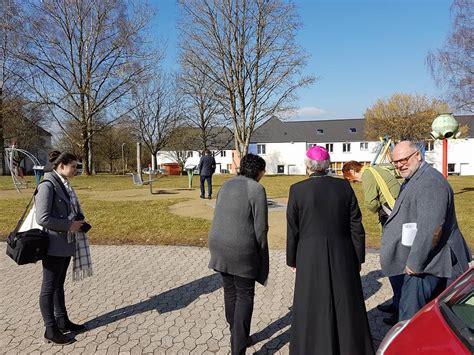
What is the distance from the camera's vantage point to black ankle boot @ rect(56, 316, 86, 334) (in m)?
3.87

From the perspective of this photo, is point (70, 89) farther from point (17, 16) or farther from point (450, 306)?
point (450, 306)

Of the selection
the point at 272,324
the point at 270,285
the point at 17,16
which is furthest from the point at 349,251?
the point at 17,16

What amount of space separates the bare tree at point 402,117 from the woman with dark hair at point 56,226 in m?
48.7

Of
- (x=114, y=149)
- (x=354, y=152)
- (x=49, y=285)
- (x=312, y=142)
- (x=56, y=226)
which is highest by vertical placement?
(x=312, y=142)

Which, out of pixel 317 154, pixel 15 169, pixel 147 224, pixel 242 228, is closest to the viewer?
pixel 317 154

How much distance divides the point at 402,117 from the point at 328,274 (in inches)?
2020

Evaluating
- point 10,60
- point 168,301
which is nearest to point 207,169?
point 168,301

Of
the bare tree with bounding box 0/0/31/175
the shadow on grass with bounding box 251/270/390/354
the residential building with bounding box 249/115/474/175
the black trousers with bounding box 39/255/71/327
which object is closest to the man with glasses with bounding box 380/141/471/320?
the shadow on grass with bounding box 251/270/390/354

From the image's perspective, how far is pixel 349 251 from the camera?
2.92 metres

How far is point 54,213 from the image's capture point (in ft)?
11.8

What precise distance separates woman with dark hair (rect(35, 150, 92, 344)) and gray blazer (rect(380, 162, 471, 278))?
2874 mm

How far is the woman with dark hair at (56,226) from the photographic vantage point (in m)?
3.50

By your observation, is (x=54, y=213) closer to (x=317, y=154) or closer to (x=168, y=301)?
(x=168, y=301)

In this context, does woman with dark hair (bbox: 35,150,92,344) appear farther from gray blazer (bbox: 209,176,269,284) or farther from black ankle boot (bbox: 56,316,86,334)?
gray blazer (bbox: 209,176,269,284)
